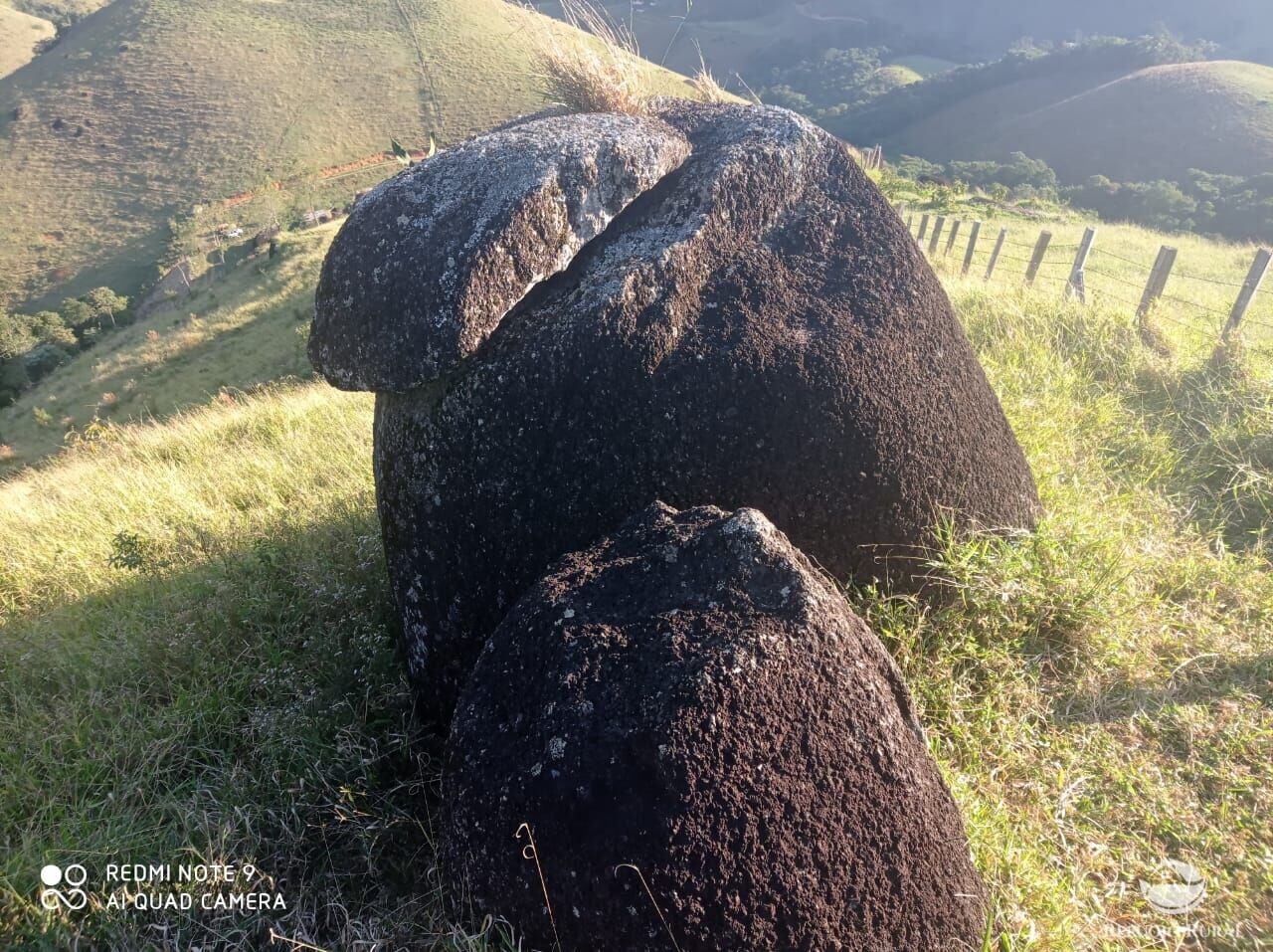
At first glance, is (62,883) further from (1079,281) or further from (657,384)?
(1079,281)

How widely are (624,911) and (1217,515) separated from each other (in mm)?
3978

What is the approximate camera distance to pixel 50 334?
35844 mm

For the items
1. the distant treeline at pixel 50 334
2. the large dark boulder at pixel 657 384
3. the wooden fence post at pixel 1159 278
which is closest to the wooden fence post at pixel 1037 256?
the wooden fence post at pixel 1159 278

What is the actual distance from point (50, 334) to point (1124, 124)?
60.6 metres

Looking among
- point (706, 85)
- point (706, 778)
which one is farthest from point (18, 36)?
point (706, 778)

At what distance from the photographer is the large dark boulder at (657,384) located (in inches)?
99.5

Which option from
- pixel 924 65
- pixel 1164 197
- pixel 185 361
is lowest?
pixel 185 361

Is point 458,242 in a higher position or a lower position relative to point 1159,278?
higher

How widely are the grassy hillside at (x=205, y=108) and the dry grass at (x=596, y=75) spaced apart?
1703 inches

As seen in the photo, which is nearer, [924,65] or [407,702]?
[407,702]

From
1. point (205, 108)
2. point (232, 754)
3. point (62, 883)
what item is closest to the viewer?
point (62, 883)

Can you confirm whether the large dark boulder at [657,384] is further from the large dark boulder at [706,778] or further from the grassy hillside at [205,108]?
the grassy hillside at [205,108]

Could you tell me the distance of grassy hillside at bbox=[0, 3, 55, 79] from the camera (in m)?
68.1

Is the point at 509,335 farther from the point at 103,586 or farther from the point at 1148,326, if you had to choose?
the point at 1148,326
